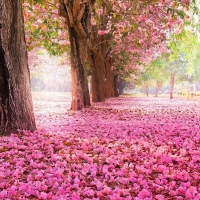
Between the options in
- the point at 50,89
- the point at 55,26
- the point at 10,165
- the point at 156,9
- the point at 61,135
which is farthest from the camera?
the point at 50,89

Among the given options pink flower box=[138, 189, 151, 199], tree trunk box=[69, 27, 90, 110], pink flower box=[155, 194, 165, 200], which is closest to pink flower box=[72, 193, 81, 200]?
pink flower box=[138, 189, 151, 199]

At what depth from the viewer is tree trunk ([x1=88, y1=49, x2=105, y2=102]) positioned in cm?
2241

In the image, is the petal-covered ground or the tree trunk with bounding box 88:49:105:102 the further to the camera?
the tree trunk with bounding box 88:49:105:102

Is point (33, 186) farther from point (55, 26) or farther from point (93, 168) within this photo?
point (55, 26)

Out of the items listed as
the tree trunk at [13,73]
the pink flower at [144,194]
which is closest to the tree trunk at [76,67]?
the tree trunk at [13,73]

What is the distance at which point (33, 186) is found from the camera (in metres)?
4.20

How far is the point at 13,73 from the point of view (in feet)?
23.8

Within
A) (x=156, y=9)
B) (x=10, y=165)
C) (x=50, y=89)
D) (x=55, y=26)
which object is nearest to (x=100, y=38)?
(x=55, y=26)

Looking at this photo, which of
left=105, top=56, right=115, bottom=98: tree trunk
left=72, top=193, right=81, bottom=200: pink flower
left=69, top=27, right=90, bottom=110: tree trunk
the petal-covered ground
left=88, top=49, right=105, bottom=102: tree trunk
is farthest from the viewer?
left=105, top=56, right=115, bottom=98: tree trunk

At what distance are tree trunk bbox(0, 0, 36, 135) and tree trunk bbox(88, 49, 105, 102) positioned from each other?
14.8 metres

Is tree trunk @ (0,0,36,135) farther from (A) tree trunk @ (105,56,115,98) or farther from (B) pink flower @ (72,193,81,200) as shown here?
(A) tree trunk @ (105,56,115,98)

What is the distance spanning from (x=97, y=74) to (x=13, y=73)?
15616mm

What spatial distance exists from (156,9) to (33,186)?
1385cm

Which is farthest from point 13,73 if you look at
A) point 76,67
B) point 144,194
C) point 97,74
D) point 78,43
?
point 97,74
